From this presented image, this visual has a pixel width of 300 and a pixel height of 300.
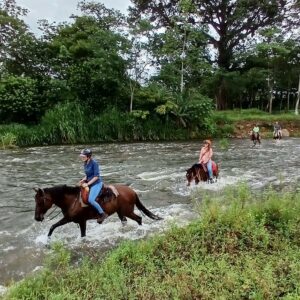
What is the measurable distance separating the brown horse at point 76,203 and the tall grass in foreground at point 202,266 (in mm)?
1254

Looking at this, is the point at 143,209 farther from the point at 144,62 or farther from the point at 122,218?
the point at 144,62

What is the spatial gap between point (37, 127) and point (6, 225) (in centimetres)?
2065

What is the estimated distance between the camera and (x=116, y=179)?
49.9 feet

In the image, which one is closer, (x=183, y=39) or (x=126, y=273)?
(x=126, y=273)

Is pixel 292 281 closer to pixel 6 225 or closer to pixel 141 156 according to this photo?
pixel 6 225

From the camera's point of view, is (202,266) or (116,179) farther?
(116,179)

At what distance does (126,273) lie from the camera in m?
6.04

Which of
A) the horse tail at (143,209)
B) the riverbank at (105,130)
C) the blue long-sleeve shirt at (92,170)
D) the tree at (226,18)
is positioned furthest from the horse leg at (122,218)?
the tree at (226,18)

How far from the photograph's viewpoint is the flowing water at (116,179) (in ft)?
27.0

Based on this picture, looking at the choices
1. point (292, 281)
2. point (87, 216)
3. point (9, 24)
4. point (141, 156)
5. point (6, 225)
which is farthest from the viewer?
point (9, 24)

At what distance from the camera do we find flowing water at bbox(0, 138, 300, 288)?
8.24m

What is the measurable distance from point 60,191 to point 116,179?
7.17 m

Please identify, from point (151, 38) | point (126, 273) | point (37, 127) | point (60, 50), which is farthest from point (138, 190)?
point (60, 50)

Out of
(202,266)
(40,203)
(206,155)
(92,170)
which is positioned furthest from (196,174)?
(202,266)
